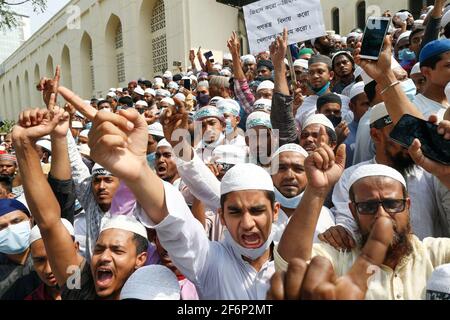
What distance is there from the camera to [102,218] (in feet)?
9.26

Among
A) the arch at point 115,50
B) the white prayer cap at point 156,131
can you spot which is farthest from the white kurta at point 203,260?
the arch at point 115,50

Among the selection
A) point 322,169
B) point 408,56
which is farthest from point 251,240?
point 408,56

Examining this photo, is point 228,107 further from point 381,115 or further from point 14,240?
point 14,240

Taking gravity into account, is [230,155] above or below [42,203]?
above

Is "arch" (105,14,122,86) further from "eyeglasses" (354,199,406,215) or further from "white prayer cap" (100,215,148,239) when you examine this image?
"eyeglasses" (354,199,406,215)

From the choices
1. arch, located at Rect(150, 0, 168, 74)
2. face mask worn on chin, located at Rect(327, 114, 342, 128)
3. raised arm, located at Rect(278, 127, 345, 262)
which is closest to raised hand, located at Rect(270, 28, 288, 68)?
face mask worn on chin, located at Rect(327, 114, 342, 128)

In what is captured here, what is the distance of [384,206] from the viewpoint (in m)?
1.79

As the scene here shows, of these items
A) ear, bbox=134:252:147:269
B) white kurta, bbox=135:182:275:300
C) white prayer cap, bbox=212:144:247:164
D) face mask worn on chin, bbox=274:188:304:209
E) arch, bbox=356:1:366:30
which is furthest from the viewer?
arch, bbox=356:1:366:30

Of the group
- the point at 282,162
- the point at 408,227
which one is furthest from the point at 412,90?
the point at 408,227

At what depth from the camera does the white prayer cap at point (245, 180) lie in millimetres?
1989

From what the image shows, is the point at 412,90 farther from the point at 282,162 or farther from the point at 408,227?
the point at 408,227

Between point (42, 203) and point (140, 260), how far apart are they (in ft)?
2.01

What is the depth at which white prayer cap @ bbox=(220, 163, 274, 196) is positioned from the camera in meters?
1.99

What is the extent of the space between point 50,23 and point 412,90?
110 ft
